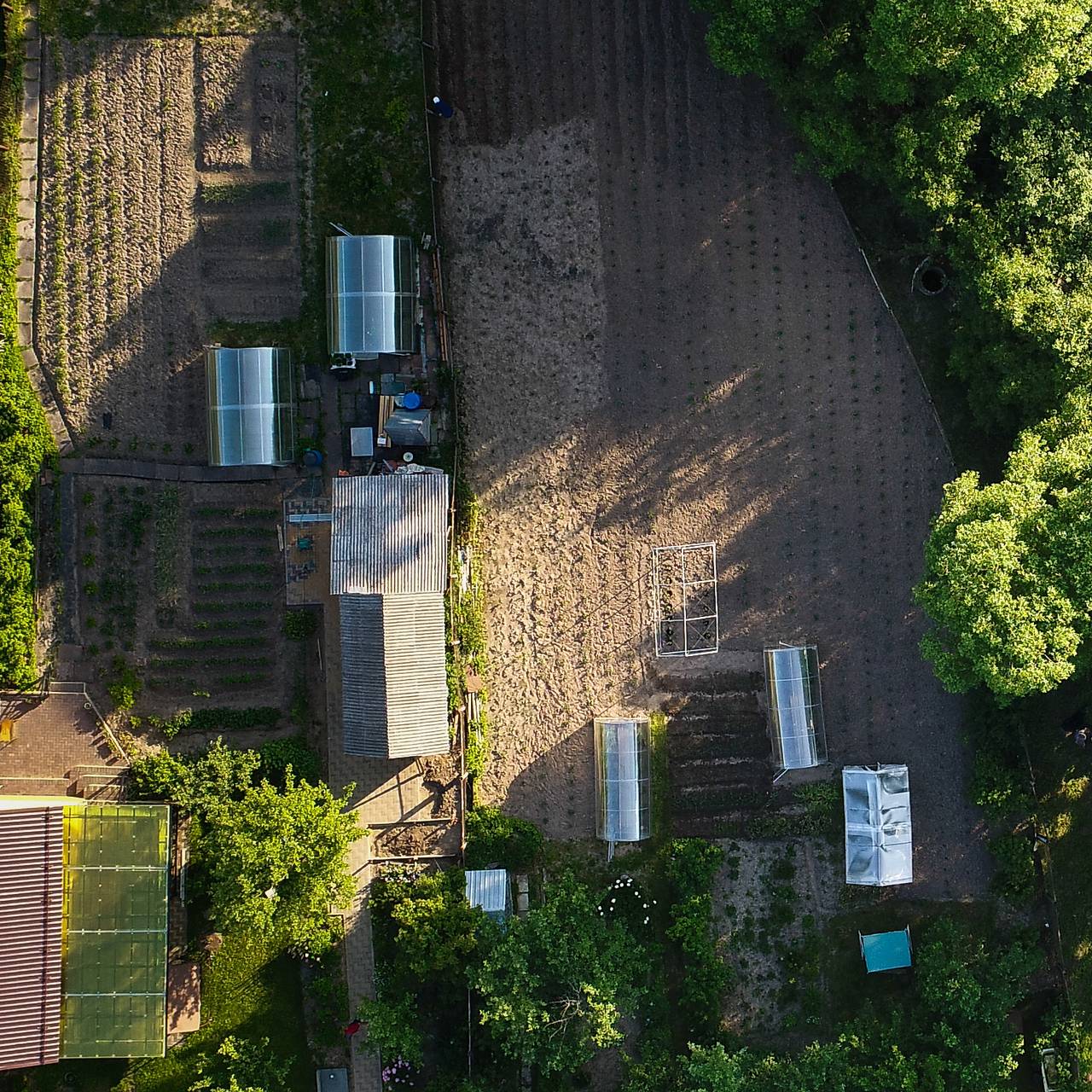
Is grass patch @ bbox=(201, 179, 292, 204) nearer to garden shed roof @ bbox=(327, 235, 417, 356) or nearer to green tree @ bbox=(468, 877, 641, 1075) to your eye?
garden shed roof @ bbox=(327, 235, 417, 356)

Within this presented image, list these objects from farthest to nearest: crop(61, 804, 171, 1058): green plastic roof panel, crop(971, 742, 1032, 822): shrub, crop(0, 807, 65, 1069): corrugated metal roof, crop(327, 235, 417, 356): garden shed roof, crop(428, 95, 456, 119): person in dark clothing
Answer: crop(971, 742, 1032, 822): shrub, crop(428, 95, 456, 119): person in dark clothing, crop(327, 235, 417, 356): garden shed roof, crop(61, 804, 171, 1058): green plastic roof panel, crop(0, 807, 65, 1069): corrugated metal roof

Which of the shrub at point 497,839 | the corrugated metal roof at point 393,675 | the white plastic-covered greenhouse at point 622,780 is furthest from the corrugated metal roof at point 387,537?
the shrub at point 497,839

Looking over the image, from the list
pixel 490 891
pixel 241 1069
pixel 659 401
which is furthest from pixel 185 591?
pixel 659 401

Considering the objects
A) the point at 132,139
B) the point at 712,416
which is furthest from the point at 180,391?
the point at 712,416

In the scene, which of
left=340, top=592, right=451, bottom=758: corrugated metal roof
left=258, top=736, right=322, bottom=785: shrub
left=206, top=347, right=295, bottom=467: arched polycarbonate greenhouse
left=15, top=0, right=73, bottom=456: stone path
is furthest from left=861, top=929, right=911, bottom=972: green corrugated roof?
left=15, top=0, right=73, bottom=456: stone path

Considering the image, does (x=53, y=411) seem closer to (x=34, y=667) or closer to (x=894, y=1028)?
(x=34, y=667)

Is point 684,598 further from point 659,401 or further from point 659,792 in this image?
point 659,401
